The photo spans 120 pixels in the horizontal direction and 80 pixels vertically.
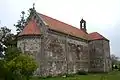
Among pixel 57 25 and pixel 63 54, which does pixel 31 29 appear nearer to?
pixel 57 25

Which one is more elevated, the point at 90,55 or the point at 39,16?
the point at 39,16

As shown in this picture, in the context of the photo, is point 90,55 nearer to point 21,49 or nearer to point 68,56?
point 68,56

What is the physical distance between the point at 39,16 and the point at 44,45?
5304mm

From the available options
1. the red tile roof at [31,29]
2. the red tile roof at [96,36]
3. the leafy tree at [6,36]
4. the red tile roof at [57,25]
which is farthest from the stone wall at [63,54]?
the leafy tree at [6,36]

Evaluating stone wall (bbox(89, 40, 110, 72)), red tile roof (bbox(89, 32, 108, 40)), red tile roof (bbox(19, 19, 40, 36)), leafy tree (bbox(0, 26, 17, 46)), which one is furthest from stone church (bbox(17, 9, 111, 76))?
leafy tree (bbox(0, 26, 17, 46))

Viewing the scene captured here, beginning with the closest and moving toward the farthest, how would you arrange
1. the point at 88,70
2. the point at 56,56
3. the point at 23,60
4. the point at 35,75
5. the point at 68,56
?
the point at 23,60, the point at 35,75, the point at 56,56, the point at 68,56, the point at 88,70

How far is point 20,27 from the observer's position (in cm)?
6212

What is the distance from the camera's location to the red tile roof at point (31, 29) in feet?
144

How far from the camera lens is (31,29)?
44.5m

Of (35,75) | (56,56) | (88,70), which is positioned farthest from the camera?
(88,70)

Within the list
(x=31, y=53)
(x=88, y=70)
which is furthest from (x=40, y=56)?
(x=88, y=70)

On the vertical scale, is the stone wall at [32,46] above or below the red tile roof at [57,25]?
below

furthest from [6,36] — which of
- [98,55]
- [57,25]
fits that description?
[98,55]

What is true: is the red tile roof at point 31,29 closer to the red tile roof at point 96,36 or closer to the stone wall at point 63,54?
the stone wall at point 63,54
